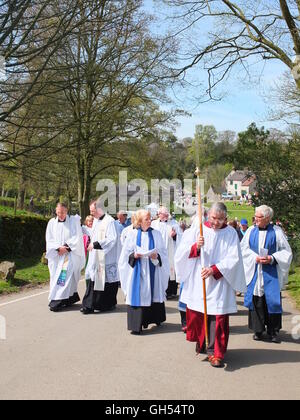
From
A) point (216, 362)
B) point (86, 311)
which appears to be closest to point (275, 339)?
point (216, 362)

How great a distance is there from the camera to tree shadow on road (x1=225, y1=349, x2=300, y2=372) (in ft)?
19.9

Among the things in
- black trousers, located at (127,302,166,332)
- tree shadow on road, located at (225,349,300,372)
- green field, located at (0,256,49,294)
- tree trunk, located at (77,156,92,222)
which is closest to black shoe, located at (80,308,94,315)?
black trousers, located at (127,302,166,332)

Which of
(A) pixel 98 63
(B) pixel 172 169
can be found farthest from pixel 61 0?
(B) pixel 172 169

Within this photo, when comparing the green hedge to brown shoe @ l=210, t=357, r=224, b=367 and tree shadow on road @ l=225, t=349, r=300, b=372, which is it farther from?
brown shoe @ l=210, t=357, r=224, b=367

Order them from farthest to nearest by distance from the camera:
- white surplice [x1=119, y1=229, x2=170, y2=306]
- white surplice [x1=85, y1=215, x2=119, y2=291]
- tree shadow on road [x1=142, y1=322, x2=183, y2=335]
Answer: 1. white surplice [x1=85, y1=215, x2=119, y2=291]
2. white surplice [x1=119, y1=229, x2=170, y2=306]
3. tree shadow on road [x1=142, y1=322, x2=183, y2=335]

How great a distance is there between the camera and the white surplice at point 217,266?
618cm

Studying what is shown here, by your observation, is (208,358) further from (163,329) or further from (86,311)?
(86,311)

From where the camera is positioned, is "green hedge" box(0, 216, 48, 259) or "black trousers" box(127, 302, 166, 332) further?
"green hedge" box(0, 216, 48, 259)

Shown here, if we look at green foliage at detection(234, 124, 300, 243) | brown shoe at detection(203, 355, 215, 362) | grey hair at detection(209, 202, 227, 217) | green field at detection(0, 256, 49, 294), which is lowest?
green field at detection(0, 256, 49, 294)

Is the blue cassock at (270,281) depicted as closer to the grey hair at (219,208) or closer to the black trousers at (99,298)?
the grey hair at (219,208)

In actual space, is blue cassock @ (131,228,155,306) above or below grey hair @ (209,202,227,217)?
below

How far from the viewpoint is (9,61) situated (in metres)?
10.1

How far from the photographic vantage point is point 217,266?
616 centimetres
